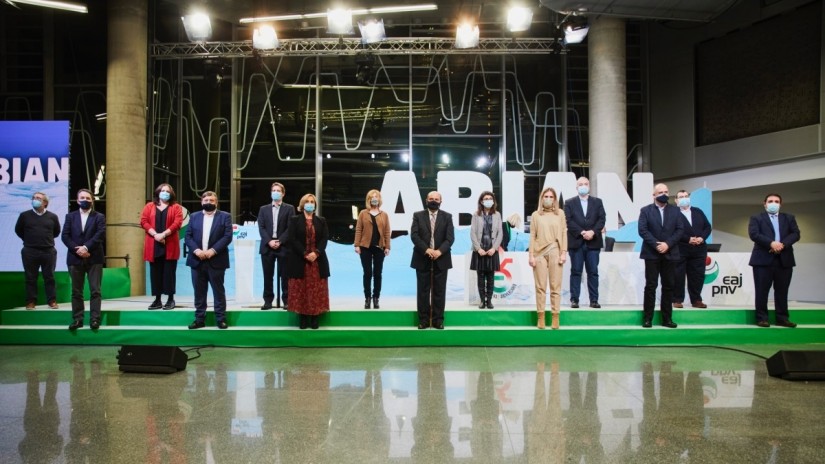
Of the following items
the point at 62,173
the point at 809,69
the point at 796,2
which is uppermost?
the point at 796,2

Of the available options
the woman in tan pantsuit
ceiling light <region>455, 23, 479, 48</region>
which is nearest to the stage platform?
the woman in tan pantsuit

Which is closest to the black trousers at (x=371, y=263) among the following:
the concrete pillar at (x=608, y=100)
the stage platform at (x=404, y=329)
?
the stage platform at (x=404, y=329)

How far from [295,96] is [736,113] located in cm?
832

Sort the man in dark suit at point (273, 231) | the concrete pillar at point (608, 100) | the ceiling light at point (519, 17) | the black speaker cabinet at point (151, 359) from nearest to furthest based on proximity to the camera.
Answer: the black speaker cabinet at point (151, 359), the man in dark suit at point (273, 231), the ceiling light at point (519, 17), the concrete pillar at point (608, 100)

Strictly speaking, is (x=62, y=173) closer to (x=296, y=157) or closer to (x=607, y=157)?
(x=296, y=157)

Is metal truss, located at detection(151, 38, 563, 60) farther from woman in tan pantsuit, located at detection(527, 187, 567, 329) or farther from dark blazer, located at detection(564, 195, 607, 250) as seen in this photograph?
woman in tan pantsuit, located at detection(527, 187, 567, 329)

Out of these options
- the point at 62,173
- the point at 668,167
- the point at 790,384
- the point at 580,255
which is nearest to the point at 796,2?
the point at 668,167

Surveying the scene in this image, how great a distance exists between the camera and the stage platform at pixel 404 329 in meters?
5.37

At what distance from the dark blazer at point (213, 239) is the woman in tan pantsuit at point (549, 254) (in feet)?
10.3

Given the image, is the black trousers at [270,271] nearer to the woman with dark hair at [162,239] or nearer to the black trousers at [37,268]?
the woman with dark hair at [162,239]

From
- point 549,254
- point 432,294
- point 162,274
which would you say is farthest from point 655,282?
point 162,274

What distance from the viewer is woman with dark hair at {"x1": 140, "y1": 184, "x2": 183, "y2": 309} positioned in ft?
18.8

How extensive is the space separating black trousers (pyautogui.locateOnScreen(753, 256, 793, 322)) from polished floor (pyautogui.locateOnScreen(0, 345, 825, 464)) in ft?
3.38

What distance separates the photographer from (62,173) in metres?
7.38
